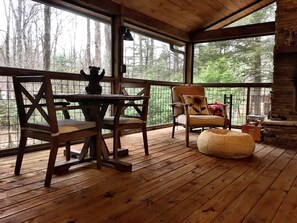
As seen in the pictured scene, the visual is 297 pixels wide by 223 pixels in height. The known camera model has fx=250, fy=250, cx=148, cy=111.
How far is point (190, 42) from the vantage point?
554cm

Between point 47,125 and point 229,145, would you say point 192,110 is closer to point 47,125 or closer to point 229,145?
point 229,145

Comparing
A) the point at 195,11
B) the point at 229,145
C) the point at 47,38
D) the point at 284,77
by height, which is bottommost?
the point at 229,145

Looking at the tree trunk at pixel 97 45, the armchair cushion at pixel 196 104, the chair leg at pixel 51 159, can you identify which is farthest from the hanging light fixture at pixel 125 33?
the chair leg at pixel 51 159

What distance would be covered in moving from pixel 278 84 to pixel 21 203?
394 cm

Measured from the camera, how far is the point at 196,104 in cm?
400

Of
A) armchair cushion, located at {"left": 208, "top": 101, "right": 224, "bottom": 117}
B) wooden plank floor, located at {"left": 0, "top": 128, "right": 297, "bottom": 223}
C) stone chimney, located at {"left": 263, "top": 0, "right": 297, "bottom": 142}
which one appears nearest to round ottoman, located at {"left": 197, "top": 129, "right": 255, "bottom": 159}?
wooden plank floor, located at {"left": 0, "top": 128, "right": 297, "bottom": 223}

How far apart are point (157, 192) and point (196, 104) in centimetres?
237

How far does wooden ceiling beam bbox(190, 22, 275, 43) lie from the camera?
15.2 ft

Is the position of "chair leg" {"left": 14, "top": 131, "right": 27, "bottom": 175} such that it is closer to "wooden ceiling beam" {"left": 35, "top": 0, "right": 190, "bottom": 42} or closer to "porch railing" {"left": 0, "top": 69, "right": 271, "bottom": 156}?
"porch railing" {"left": 0, "top": 69, "right": 271, "bottom": 156}

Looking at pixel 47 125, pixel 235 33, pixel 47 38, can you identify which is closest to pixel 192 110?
pixel 235 33

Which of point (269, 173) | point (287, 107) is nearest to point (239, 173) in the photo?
point (269, 173)

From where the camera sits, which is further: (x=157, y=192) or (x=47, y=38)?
(x=47, y=38)

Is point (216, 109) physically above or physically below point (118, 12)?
below

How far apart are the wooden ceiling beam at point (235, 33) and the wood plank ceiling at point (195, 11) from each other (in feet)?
0.46
